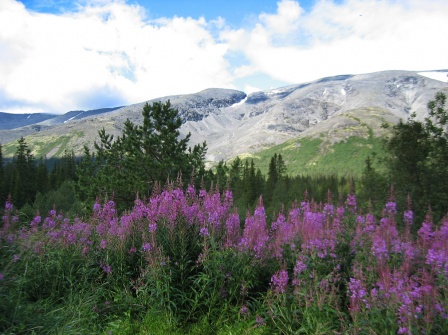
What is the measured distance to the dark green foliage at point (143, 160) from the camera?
877 inches

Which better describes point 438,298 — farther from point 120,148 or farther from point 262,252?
point 120,148

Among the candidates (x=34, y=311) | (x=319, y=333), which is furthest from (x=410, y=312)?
(x=34, y=311)

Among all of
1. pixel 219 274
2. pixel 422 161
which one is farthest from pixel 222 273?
pixel 422 161

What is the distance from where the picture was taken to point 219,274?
243 inches

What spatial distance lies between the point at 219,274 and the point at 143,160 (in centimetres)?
1734

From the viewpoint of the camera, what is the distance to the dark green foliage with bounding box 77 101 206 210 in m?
22.3

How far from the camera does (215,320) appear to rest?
6047mm

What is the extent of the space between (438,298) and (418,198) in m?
24.6

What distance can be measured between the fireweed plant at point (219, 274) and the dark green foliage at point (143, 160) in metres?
13.9

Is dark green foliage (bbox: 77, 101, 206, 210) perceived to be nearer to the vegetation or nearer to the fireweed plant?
the vegetation

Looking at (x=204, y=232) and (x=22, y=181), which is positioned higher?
(x=204, y=232)

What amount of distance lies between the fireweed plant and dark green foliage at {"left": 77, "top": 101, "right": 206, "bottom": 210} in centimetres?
1392

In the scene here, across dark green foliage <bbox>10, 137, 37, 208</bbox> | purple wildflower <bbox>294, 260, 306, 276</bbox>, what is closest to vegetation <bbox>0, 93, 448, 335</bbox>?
purple wildflower <bbox>294, 260, 306, 276</bbox>

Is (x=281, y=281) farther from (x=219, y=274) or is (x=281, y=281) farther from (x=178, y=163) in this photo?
(x=178, y=163)
